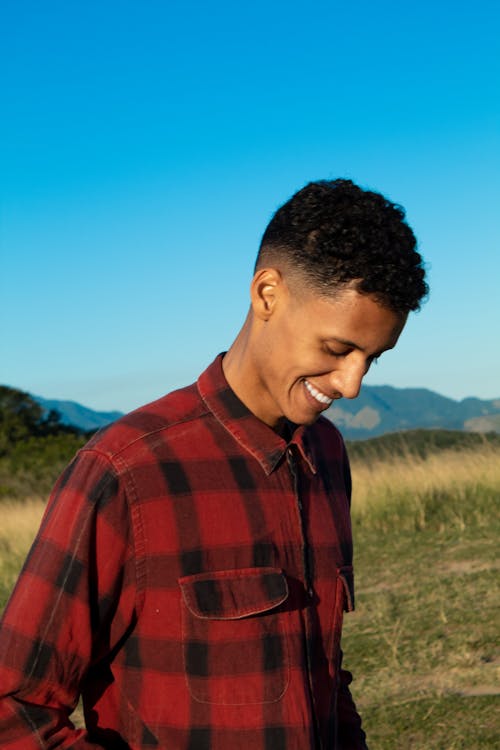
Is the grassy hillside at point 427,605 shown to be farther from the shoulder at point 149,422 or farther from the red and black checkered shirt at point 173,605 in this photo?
the shoulder at point 149,422

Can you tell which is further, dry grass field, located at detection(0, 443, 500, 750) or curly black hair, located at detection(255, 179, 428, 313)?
dry grass field, located at detection(0, 443, 500, 750)

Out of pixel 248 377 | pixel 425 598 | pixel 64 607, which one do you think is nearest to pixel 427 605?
pixel 425 598

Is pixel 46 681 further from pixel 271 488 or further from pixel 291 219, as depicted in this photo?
pixel 291 219

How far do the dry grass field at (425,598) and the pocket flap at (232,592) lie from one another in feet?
10.3

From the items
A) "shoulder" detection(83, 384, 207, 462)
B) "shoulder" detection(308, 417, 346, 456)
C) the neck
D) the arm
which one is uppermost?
the neck

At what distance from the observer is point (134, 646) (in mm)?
1560

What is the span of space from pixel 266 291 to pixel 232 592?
1.83 feet

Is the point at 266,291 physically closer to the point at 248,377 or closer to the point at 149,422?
the point at 248,377

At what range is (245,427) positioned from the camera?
176cm

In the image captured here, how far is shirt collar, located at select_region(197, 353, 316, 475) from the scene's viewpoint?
1734 mm

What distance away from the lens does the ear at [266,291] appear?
5.86 feet

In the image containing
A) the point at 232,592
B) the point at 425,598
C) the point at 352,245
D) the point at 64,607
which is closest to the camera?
the point at 64,607

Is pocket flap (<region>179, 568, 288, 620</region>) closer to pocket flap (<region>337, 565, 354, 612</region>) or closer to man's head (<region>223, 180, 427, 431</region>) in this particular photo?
pocket flap (<region>337, 565, 354, 612</region>)

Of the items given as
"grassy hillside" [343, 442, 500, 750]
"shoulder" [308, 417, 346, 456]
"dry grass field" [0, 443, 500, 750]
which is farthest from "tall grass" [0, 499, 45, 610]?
"shoulder" [308, 417, 346, 456]
